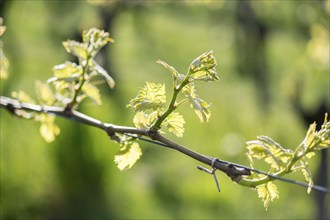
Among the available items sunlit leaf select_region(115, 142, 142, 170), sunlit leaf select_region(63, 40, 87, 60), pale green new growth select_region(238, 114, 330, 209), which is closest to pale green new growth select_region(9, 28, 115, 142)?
sunlit leaf select_region(63, 40, 87, 60)

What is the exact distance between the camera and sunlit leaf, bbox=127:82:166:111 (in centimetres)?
63

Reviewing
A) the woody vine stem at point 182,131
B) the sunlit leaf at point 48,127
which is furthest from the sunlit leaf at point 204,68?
the sunlit leaf at point 48,127

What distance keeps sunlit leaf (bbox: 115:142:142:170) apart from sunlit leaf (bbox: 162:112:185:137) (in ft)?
0.23

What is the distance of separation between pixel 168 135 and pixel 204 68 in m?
2.42

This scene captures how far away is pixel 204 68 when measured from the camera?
0.59 meters

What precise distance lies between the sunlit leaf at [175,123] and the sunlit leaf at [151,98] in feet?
0.07

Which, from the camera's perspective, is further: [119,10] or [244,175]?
[119,10]

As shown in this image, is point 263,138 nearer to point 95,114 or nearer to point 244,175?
point 244,175

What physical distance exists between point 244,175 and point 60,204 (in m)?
1.71

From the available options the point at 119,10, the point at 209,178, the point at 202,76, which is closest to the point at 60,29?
the point at 119,10

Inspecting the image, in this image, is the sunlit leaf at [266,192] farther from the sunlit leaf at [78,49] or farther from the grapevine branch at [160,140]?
the sunlit leaf at [78,49]

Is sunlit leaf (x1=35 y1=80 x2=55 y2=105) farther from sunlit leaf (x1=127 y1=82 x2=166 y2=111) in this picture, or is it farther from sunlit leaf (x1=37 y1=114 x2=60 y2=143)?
sunlit leaf (x1=127 y1=82 x2=166 y2=111)

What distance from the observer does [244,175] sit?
0.60m

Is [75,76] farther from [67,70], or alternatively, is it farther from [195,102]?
[195,102]
